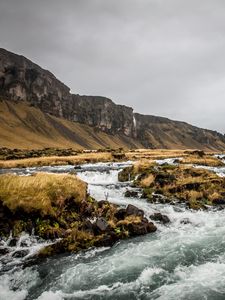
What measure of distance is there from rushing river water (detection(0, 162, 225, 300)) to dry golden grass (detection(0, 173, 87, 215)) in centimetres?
206

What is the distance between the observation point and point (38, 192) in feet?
65.8

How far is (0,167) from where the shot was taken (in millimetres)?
68688

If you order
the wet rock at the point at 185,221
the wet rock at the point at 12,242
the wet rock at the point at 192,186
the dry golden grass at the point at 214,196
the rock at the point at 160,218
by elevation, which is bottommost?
the wet rock at the point at 12,242

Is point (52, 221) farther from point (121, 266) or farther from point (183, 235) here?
point (183, 235)

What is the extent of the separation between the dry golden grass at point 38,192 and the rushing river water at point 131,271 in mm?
2063

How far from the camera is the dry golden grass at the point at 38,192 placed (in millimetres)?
18469

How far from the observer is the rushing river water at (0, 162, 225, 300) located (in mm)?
12711

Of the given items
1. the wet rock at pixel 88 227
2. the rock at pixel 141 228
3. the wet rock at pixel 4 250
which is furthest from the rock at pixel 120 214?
the wet rock at pixel 4 250

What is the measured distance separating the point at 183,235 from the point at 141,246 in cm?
347

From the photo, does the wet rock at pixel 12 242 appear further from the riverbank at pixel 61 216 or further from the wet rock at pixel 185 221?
the wet rock at pixel 185 221

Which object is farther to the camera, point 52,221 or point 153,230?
point 153,230

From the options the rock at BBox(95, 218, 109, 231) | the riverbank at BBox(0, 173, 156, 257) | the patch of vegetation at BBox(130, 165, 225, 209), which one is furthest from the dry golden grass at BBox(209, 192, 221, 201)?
the rock at BBox(95, 218, 109, 231)

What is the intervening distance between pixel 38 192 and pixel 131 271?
27.2 ft

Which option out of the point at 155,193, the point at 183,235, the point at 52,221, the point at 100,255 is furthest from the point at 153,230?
the point at 155,193
